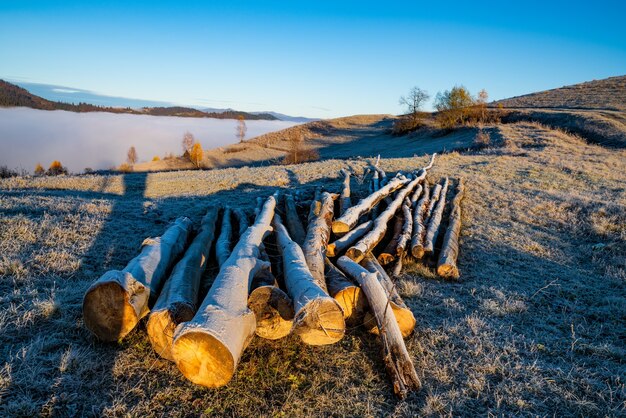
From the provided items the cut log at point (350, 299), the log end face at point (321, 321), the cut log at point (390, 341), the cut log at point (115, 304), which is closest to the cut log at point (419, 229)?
the cut log at point (390, 341)

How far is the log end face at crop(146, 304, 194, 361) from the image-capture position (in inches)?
137

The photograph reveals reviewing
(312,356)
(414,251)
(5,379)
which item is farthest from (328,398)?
(414,251)

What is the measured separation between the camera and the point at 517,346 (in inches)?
161

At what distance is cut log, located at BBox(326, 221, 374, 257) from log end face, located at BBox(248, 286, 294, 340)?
85.7 inches

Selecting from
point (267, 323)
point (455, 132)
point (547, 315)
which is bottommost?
point (547, 315)

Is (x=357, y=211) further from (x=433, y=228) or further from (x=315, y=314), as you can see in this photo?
(x=315, y=314)

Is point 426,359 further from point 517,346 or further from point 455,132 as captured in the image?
point 455,132

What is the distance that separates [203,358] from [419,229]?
5.35 meters

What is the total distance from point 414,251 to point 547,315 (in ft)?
7.49

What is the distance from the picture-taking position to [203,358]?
2.99m

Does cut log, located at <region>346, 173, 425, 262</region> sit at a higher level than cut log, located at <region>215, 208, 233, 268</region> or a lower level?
higher

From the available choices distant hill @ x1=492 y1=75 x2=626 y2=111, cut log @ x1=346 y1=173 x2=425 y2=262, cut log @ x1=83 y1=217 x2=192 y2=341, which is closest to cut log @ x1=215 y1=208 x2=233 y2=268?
cut log @ x1=83 y1=217 x2=192 y2=341

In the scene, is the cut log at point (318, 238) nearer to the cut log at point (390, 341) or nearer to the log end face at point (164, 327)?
the cut log at point (390, 341)

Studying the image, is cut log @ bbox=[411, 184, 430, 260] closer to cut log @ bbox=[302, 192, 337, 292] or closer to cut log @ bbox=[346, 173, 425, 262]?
cut log @ bbox=[346, 173, 425, 262]
